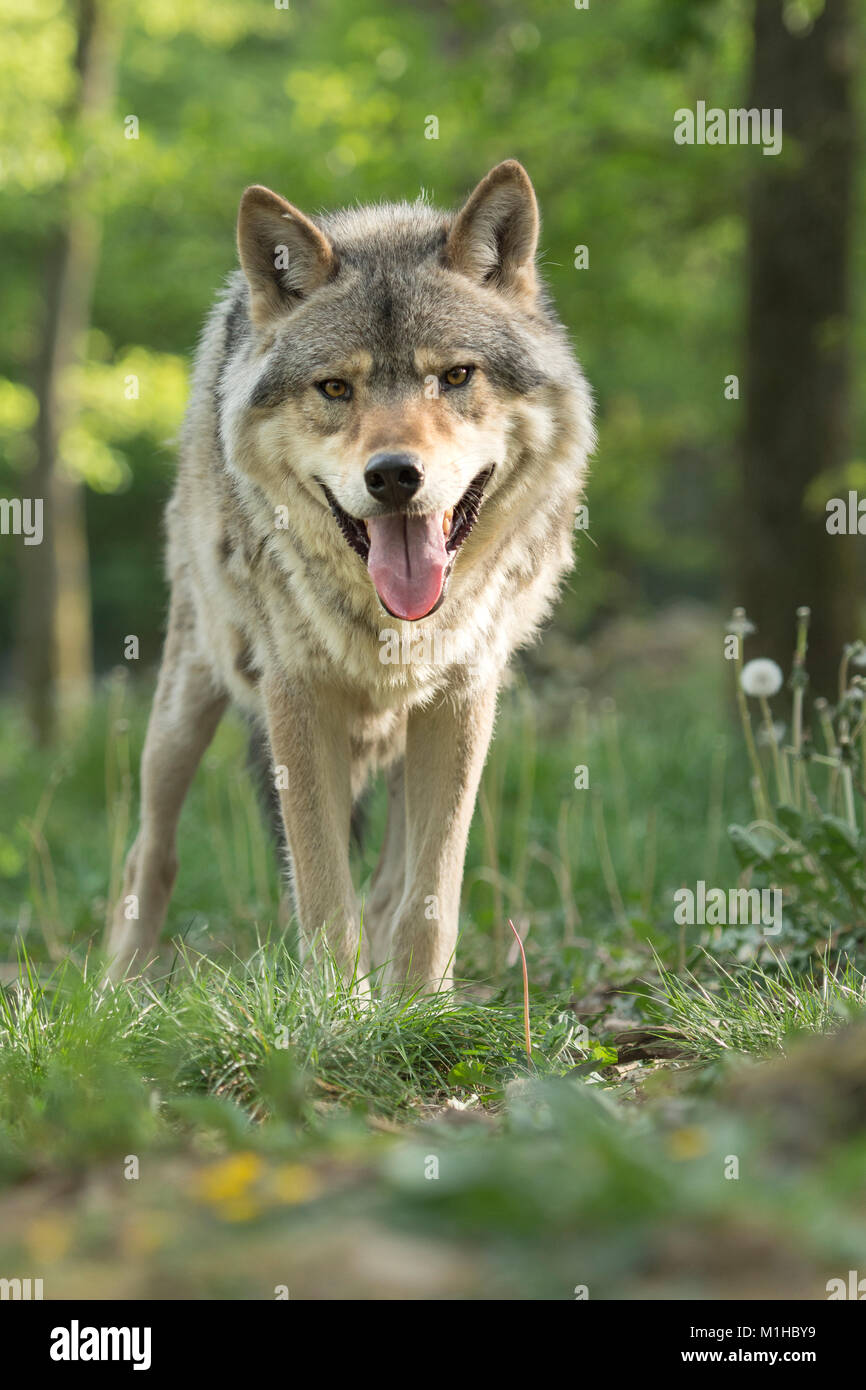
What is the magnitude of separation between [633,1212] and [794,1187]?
0.90 ft

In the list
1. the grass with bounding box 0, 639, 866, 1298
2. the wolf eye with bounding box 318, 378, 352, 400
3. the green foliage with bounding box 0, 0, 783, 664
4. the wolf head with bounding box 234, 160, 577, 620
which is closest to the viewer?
the grass with bounding box 0, 639, 866, 1298

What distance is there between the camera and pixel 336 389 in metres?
4.03

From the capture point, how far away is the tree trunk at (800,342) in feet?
26.2

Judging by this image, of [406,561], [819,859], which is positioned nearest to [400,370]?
[406,561]

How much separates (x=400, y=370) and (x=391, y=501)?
0.47m

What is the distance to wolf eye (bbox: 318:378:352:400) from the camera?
4020 mm

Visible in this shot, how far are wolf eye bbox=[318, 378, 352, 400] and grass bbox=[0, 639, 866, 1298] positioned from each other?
164cm

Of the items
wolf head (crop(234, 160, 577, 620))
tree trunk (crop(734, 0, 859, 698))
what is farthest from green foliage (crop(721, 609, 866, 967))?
tree trunk (crop(734, 0, 859, 698))

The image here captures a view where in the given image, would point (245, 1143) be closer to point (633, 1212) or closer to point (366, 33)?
point (633, 1212)

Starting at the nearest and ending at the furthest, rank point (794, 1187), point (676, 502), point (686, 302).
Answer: point (794, 1187) < point (686, 302) < point (676, 502)

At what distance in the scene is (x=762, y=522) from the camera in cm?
819

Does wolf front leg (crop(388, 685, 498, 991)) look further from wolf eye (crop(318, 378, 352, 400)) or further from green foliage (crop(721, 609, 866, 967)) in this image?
wolf eye (crop(318, 378, 352, 400))

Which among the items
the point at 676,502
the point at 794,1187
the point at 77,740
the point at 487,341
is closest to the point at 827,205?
the point at 487,341
